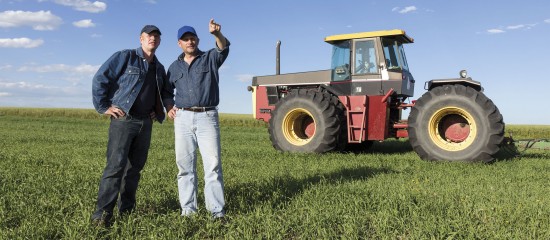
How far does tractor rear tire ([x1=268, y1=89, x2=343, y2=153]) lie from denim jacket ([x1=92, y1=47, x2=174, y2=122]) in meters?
5.28

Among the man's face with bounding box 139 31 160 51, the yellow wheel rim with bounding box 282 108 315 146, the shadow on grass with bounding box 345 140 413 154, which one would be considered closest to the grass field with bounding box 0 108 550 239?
the man's face with bounding box 139 31 160 51

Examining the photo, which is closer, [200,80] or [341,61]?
[200,80]

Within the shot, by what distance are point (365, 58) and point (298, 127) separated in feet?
6.69

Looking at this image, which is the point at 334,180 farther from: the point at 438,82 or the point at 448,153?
the point at 438,82

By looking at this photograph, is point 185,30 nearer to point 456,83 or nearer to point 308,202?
point 308,202

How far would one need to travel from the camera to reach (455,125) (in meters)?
8.41

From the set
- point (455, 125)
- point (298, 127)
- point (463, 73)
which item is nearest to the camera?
point (455, 125)

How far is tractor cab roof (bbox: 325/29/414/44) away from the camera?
895 cm

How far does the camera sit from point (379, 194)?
16.6ft

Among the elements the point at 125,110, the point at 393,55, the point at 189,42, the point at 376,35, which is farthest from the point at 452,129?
the point at 125,110

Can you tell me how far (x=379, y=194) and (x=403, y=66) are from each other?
4.96 m

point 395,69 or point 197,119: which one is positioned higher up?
point 395,69

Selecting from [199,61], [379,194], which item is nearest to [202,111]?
[199,61]

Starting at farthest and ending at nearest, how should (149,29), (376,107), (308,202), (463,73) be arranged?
(376,107) → (463,73) → (308,202) → (149,29)
